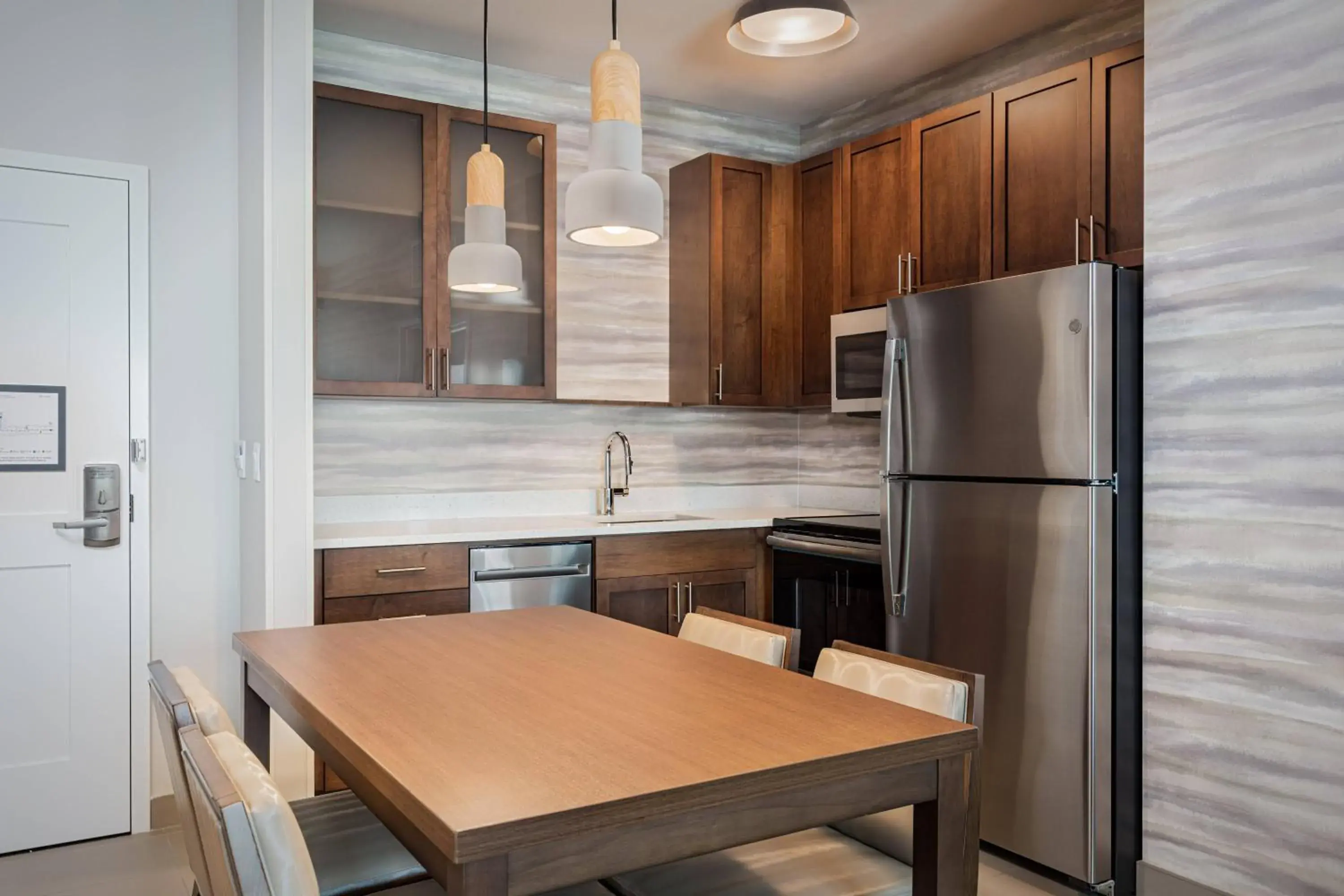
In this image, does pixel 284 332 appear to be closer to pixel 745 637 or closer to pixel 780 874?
pixel 745 637

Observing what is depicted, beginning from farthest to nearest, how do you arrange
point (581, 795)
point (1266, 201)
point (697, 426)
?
1. point (697, 426)
2. point (1266, 201)
3. point (581, 795)

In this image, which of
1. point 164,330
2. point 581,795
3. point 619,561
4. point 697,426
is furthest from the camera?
point 697,426

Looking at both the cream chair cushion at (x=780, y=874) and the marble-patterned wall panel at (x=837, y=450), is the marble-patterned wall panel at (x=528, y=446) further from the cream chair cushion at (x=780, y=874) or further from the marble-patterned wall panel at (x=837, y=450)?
the cream chair cushion at (x=780, y=874)

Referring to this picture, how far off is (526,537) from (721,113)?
2414 mm

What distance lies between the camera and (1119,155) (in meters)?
3.02

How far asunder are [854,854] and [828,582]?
1976 millimetres

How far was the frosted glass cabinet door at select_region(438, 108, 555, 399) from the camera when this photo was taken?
12.1 feet

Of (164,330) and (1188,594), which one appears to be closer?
(1188,594)

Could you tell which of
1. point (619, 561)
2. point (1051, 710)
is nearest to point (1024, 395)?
point (1051, 710)

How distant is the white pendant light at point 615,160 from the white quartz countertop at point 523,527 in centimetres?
170

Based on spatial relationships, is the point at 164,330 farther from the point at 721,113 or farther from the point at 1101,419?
the point at 1101,419

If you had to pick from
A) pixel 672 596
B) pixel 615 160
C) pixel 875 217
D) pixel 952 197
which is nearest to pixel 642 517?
pixel 672 596

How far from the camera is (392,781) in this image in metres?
1.24

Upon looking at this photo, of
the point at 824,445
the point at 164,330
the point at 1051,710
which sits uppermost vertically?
the point at 164,330
